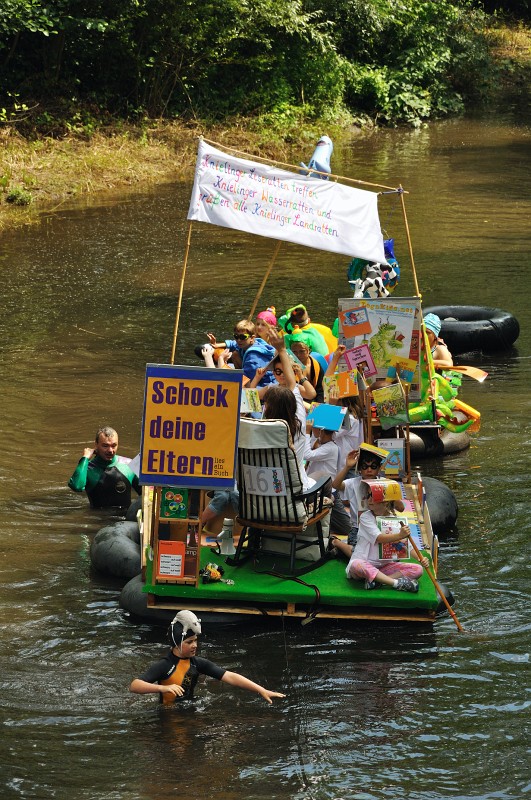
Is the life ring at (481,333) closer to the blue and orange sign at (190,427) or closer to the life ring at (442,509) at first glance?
the life ring at (442,509)

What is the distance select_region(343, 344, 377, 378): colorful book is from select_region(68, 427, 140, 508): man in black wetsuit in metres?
2.30

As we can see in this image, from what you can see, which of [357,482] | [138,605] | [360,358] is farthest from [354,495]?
[360,358]

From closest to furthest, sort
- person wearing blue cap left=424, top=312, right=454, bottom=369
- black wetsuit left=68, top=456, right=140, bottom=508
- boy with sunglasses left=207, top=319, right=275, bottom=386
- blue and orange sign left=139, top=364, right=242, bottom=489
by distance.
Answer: blue and orange sign left=139, top=364, right=242, bottom=489, black wetsuit left=68, top=456, right=140, bottom=508, boy with sunglasses left=207, top=319, right=275, bottom=386, person wearing blue cap left=424, top=312, right=454, bottom=369

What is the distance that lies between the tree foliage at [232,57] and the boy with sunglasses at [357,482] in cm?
1930

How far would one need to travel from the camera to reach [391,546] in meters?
9.27

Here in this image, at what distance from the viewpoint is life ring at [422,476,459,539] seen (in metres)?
10.8

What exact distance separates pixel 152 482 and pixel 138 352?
7.72 m

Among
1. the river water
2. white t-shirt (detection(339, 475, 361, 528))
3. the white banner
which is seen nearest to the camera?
the river water

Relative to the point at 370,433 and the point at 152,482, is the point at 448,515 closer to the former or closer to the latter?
the point at 370,433

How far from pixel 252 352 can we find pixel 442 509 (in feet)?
9.65

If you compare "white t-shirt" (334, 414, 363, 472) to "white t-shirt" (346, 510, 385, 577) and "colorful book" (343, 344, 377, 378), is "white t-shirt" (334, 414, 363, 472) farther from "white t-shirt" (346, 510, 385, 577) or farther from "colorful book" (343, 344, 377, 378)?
"white t-shirt" (346, 510, 385, 577)

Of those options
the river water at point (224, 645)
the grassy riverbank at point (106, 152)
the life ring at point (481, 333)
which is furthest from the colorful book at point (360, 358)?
the grassy riverbank at point (106, 152)

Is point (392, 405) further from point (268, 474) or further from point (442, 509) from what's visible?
point (268, 474)

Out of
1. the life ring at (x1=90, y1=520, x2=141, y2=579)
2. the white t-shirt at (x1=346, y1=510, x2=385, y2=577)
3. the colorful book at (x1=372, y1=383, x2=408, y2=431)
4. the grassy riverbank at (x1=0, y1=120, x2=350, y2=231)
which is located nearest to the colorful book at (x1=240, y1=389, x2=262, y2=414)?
the colorful book at (x1=372, y1=383, x2=408, y2=431)
